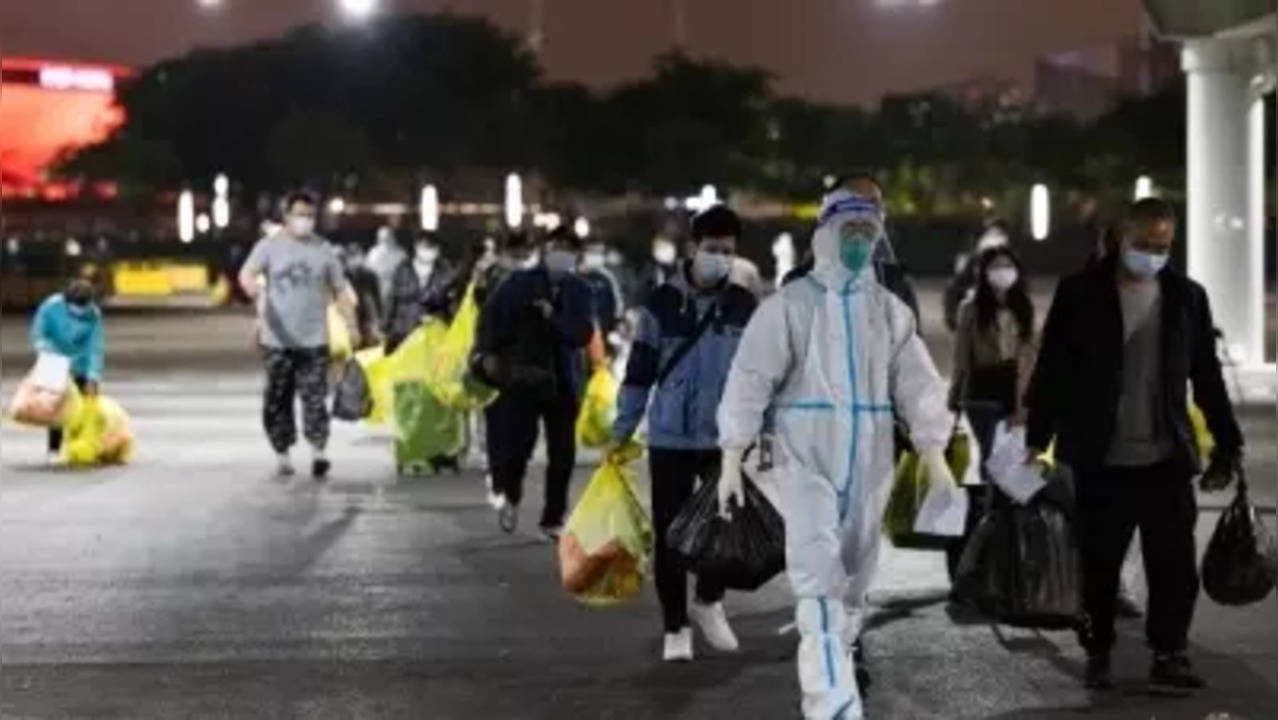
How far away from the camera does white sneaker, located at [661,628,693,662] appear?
9945 millimetres

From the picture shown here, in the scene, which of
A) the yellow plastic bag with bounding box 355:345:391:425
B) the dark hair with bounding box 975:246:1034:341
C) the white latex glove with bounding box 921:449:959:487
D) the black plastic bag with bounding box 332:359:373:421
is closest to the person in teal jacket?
the yellow plastic bag with bounding box 355:345:391:425

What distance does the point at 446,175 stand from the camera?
91125mm

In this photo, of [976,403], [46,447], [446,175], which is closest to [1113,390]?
[976,403]

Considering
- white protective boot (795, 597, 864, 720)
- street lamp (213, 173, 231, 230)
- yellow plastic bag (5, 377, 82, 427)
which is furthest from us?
street lamp (213, 173, 231, 230)

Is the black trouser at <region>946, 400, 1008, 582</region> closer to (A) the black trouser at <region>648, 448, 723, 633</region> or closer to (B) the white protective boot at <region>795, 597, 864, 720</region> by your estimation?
(A) the black trouser at <region>648, 448, 723, 633</region>

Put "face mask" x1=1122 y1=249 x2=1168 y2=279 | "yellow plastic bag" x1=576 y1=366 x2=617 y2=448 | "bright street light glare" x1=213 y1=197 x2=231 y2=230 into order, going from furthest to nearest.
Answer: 1. "bright street light glare" x1=213 y1=197 x2=231 y2=230
2. "yellow plastic bag" x1=576 y1=366 x2=617 y2=448
3. "face mask" x1=1122 y1=249 x2=1168 y2=279

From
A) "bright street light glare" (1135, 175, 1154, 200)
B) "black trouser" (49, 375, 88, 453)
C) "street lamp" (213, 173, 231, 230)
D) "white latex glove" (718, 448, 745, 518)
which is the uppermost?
"street lamp" (213, 173, 231, 230)

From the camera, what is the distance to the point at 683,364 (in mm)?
9938

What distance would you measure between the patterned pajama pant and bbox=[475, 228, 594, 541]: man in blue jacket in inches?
123

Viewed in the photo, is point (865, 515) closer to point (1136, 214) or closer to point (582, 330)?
point (1136, 214)

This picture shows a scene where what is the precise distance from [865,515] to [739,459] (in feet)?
1.49

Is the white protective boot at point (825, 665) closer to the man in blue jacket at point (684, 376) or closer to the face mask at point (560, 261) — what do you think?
the man in blue jacket at point (684, 376)

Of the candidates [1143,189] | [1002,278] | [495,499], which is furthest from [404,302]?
[1143,189]

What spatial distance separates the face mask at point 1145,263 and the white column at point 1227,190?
18190mm
